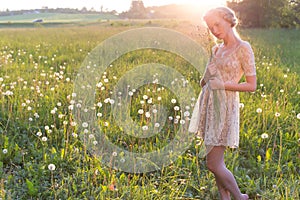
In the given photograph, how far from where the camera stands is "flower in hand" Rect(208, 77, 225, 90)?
2.62 meters

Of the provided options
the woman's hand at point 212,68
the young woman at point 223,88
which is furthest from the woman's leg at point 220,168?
the woman's hand at point 212,68

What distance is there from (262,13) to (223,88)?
26.6 meters

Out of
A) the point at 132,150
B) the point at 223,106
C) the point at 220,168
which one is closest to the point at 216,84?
the point at 223,106

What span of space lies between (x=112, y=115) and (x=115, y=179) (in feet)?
4.96

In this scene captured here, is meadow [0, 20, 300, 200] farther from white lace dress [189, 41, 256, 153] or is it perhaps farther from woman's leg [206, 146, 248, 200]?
white lace dress [189, 41, 256, 153]

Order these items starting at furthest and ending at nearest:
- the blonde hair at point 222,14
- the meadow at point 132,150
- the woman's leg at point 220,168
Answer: the meadow at point 132,150
the woman's leg at point 220,168
the blonde hair at point 222,14

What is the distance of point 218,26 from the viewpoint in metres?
2.57

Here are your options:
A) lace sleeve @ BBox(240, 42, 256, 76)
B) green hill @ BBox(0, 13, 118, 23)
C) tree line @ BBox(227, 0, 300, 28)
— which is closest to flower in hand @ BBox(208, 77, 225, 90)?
lace sleeve @ BBox(240, 42, 256, 76)

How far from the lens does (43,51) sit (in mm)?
10953

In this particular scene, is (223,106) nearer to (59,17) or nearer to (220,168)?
(220,168)

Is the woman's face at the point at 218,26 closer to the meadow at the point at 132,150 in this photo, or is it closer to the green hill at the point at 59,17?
the meadow at the point at 132,150

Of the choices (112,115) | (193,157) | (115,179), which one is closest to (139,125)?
(112,115)

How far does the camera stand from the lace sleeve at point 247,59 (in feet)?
8.48

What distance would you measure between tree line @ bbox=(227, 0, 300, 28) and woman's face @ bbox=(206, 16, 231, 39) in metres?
23.5
